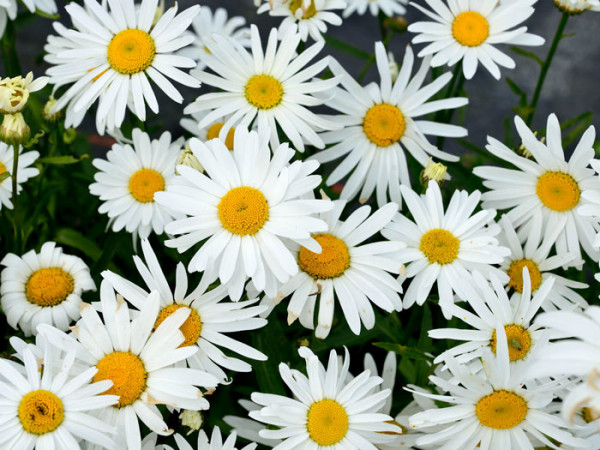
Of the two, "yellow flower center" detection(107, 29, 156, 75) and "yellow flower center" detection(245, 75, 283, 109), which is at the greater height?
"yellow flower center" detection(245, 75, 283, 109)

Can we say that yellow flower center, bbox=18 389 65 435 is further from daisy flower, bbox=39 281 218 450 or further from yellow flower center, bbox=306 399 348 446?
yellow flower center, bbox=306 399 348 446

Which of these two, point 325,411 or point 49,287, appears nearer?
point 325,411

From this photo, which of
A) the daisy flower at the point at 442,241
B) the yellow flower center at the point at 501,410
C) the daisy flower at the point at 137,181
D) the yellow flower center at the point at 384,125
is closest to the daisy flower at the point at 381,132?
the yellow flower center at the point at 384,125

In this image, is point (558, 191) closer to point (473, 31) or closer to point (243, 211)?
point (473, 31)

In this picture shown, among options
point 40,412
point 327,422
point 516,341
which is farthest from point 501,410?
point 40,412

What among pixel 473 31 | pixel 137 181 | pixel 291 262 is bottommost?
pixel 291 262

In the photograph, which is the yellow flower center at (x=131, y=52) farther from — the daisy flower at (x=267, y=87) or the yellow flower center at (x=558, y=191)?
the yellow flower center at (x=558, y=191)

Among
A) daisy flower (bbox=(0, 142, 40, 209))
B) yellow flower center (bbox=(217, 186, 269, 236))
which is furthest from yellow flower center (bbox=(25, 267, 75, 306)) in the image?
yellow flower center (bbox=(217, 186, 269, 236))
